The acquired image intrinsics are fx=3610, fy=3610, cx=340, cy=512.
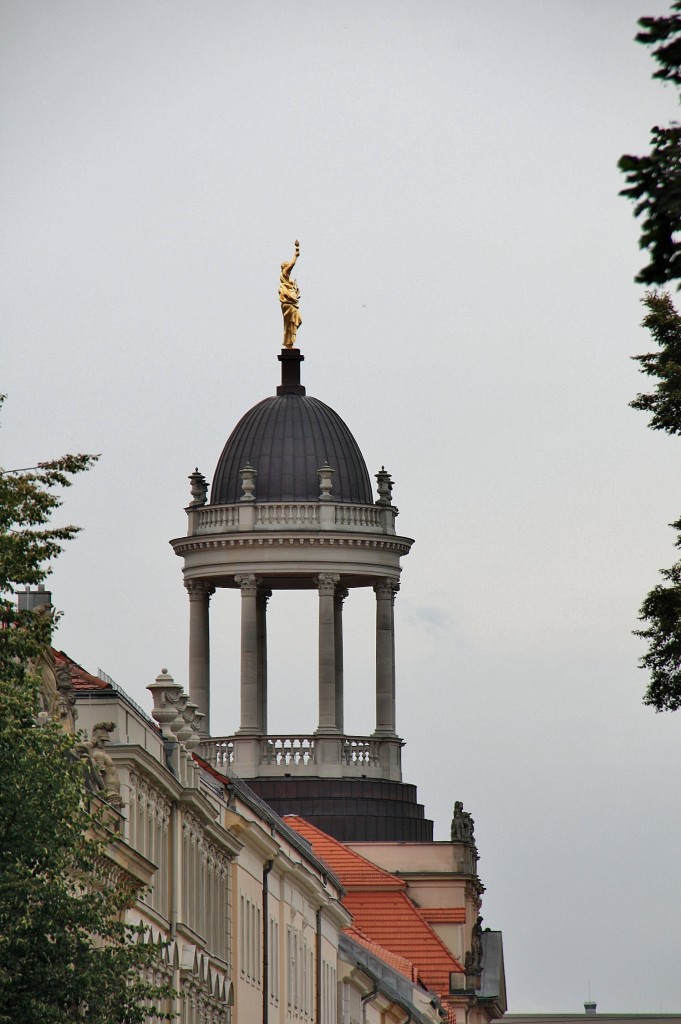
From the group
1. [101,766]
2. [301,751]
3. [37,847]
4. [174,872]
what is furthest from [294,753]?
[37,847]

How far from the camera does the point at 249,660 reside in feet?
363

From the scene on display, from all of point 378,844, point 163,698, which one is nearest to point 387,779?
point 378,844

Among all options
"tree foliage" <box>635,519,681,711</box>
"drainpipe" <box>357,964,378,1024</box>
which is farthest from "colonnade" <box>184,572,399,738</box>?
"tree foliage" <box>635,519,681,711</box>

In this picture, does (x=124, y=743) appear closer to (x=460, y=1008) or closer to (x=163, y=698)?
(x=163, y=698)

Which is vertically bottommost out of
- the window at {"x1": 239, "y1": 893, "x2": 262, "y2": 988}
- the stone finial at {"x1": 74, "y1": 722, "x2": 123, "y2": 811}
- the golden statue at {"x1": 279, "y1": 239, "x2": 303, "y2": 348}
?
the stone finial at {"x1": 74, "y1": 722, "x2": 123, "y2": 811}

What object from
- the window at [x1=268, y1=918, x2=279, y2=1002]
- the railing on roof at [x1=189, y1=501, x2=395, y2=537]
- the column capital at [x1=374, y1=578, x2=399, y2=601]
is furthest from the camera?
the column capital at [x1=374, y1=578, x2=399, y2=601]

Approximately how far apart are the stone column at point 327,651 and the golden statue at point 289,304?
9.90 meters

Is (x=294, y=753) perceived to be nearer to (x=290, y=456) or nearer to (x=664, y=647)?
(x=290, y=456)

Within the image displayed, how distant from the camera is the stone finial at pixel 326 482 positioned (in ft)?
372

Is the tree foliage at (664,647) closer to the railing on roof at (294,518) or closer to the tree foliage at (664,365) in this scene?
the tree foliage at (664,365)

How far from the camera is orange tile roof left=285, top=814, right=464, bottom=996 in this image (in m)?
110

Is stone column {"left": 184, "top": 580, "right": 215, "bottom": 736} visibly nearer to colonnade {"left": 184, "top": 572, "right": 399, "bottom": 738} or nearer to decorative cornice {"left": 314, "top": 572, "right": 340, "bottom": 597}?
colonnade {"left": 184, "top": 572, "right": 399, "bottom": 738}

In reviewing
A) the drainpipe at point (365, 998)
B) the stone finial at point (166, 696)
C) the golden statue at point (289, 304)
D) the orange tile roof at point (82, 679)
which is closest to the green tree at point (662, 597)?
the orange tile roof at point (82, 679)

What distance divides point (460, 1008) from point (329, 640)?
13.9 metres
